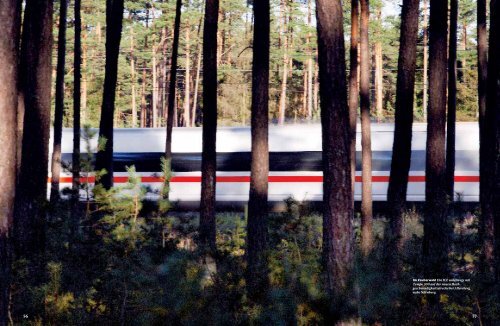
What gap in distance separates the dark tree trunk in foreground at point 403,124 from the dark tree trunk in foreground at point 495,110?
212cm

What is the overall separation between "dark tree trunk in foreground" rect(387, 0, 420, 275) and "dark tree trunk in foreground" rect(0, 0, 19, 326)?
7.32 m

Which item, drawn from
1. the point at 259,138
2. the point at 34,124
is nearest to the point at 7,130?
the point at 34,124

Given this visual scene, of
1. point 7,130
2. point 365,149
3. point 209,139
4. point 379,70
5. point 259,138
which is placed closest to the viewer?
point 7,130

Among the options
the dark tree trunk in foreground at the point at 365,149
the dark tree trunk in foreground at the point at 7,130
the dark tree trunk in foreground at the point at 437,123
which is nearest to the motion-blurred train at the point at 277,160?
the dark tree trunk in foreground at the point at 365,149

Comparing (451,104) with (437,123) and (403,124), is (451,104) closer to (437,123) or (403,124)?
(403,124)

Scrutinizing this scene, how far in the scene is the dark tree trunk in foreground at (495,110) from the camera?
9.97 metres

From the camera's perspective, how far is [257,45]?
14.0m

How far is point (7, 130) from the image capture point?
25.3 feet

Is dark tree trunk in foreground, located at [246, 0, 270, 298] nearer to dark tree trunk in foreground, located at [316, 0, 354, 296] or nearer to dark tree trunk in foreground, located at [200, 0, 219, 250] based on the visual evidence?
dark tree trunk in foreground, located at [200, 0, 219, 250]

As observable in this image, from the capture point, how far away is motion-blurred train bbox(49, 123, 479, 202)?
82.5 ft

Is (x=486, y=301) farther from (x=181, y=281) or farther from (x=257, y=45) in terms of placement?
(x=257, y=45)

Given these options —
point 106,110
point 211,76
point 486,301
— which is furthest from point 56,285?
point 106,110

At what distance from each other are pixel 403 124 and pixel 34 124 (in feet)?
20.7

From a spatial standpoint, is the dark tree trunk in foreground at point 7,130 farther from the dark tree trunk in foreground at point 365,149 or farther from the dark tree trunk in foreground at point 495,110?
the dark tree trunk in foreground at point 365,149
